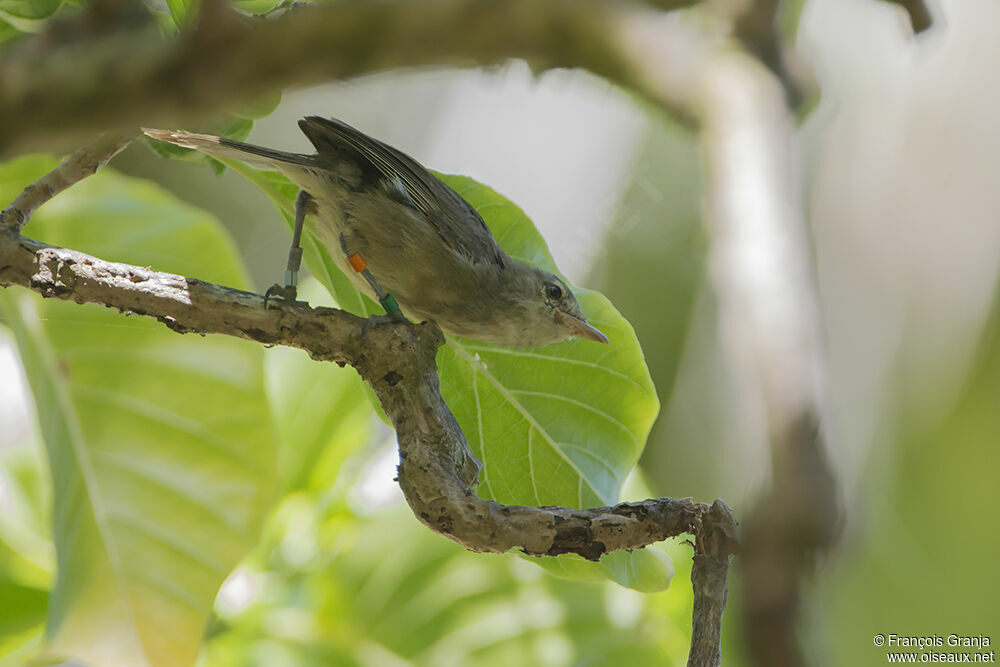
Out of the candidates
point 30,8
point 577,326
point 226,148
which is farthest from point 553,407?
point 30,8

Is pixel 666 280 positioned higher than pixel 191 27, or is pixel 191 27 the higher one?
pixel 666 280

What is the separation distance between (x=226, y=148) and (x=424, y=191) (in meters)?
0.18

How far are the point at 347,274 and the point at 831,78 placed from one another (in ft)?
1.44

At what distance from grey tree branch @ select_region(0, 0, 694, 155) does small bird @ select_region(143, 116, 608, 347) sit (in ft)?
1.26

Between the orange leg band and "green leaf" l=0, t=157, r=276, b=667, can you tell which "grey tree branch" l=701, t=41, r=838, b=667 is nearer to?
the orange leg band

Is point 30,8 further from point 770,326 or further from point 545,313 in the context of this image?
point 770,326

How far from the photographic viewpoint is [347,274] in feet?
2.43

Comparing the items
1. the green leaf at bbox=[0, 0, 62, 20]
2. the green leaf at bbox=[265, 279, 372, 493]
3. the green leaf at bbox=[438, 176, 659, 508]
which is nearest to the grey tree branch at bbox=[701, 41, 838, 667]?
the green leaf at bbox=[438, 176, 659, 508]

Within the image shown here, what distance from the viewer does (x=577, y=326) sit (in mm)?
744

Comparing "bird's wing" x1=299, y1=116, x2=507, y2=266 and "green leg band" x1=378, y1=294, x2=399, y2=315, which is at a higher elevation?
"bird's wing" x1=299, y1=116, x2=507, y2=266

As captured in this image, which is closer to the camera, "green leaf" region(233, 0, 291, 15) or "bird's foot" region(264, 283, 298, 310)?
"bird's foot" region(264, 283, 298, 310)

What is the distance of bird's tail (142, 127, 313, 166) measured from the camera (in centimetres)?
62

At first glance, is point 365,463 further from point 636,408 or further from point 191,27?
point 191,27

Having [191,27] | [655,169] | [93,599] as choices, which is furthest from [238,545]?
[191,27]
